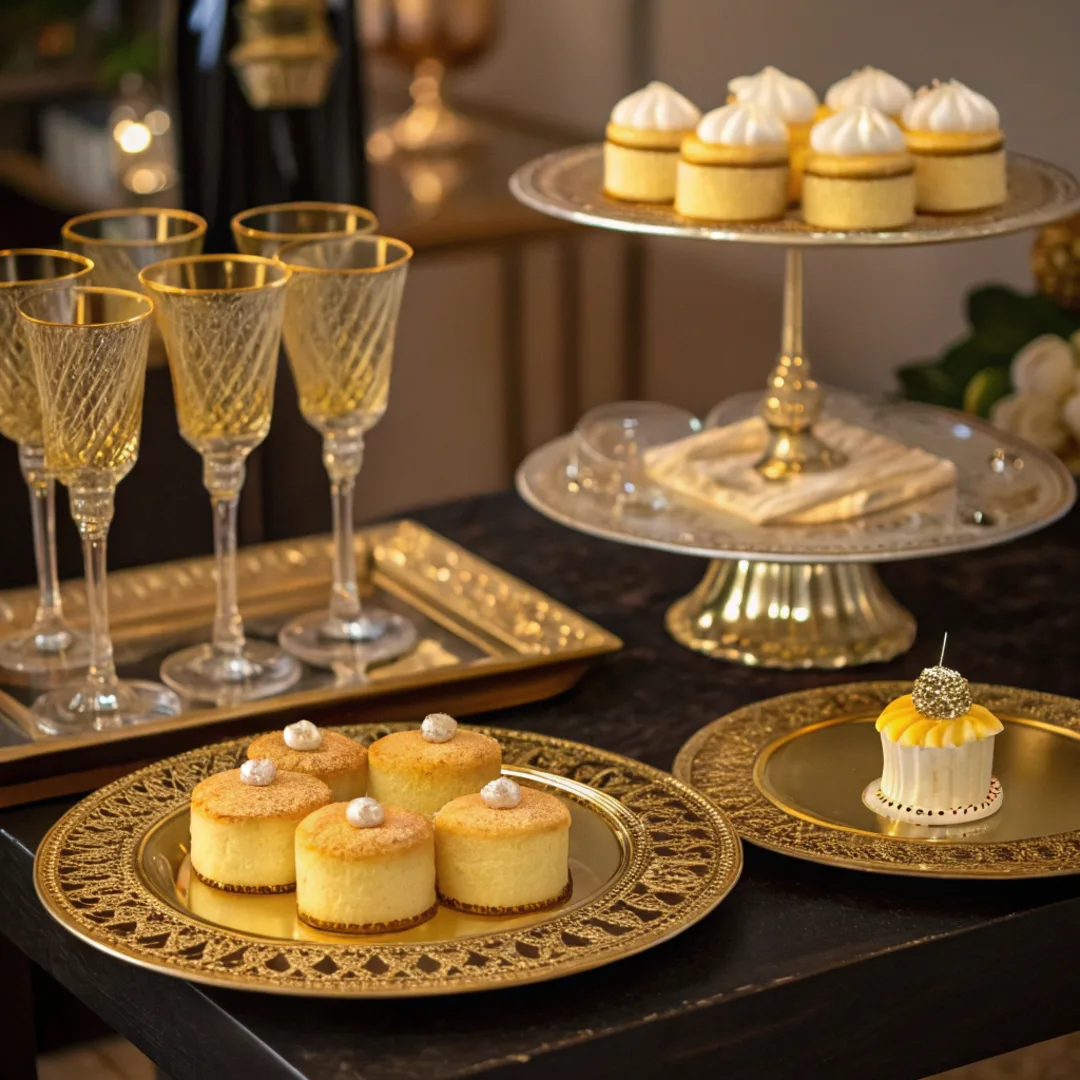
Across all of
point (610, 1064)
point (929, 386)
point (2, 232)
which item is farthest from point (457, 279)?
point (610, 1064)

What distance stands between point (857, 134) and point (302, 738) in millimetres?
578

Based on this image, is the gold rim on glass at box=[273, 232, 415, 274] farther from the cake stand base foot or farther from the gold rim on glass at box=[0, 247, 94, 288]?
the cake stand base foot

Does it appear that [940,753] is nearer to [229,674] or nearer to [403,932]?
[403,932]

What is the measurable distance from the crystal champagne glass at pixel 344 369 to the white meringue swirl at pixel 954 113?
15.0 inches

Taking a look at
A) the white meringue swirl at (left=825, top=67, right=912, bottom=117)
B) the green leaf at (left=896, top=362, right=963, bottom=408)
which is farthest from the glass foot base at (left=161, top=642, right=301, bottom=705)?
the green leaf at (left=896, top=362, right=963, bottom=408)

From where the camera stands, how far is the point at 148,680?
139cm

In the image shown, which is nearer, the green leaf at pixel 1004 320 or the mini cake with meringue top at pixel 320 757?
the mini cake with meringue top at pixel 320 757

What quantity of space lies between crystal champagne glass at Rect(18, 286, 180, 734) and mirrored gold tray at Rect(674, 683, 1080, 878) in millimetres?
378

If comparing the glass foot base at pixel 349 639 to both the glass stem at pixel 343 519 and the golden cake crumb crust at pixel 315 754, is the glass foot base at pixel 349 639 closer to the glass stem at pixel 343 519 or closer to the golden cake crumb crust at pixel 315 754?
the glass stem at pixel 343 519

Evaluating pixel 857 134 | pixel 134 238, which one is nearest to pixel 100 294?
pixel 134 238

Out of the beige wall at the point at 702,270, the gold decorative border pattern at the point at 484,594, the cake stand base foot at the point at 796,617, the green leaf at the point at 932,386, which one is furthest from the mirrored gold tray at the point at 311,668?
the beige wall at the point at 702,270

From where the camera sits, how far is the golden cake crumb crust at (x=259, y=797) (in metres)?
1.05

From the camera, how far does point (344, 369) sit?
1.35 m

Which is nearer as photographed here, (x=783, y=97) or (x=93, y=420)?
(x=93, y=420)
